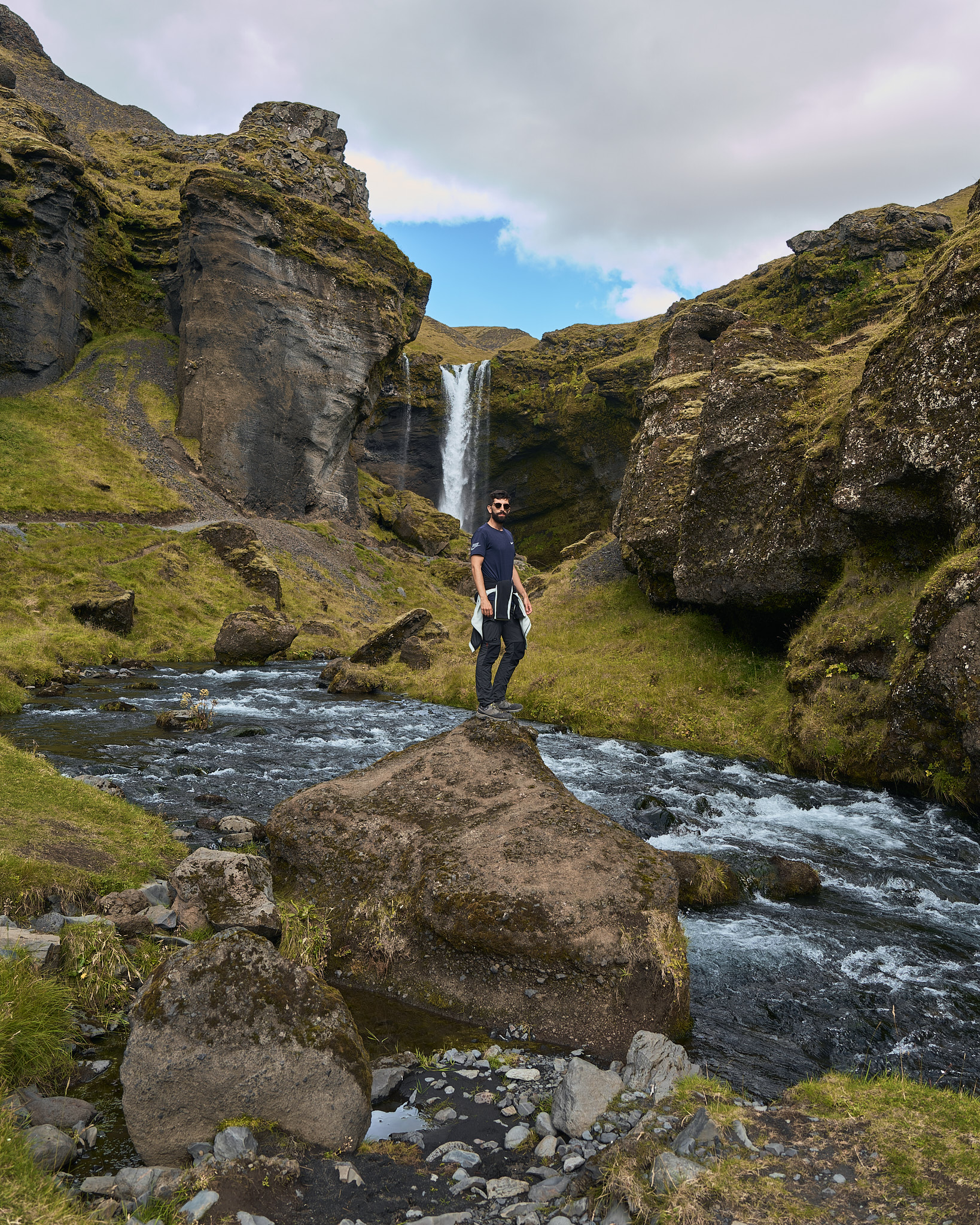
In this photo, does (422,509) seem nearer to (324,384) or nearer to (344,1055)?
(324,384)

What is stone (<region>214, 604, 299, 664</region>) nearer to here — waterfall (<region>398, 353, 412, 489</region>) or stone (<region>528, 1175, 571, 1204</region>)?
stone (<region>528, 1175, 571, 1204</region>)

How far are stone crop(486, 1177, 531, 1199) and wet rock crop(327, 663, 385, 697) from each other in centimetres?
2555

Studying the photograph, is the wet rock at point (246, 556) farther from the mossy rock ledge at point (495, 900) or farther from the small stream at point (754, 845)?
the mossy rock ledge at point (495, 900)

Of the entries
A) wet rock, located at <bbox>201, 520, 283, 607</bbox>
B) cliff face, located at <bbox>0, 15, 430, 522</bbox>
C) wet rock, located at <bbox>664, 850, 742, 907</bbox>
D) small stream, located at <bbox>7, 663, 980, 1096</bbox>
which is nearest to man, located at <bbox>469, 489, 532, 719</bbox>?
wet rock, located at <bbox>664, 850, 742, 907</bbox>

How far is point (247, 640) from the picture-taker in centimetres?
3822

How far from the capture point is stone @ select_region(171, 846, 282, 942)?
312 inches

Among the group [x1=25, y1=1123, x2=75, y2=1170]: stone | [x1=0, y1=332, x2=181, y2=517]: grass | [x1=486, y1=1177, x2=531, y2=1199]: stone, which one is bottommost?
[x1=486, y1=1177, x2=531, y2=1199]: stone

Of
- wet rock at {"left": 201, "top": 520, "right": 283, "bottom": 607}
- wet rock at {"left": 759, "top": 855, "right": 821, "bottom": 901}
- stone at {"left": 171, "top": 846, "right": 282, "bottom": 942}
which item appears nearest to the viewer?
stone at {"left": 171, "top": 846, "right": 282, "bottom": 942}

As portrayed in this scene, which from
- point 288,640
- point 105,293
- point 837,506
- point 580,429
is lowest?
point 288,640

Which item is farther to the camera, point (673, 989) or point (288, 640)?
point (288, 640)

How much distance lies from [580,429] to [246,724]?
72.1 meters

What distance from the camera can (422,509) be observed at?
8906 centimetres

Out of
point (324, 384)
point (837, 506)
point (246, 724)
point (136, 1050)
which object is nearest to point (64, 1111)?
point (136, 1050)

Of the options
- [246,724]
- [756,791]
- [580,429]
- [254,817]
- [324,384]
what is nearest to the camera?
[254,817]
